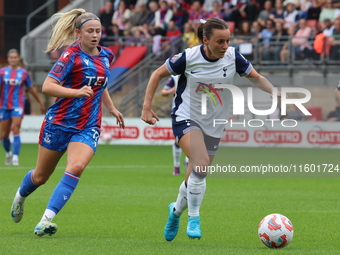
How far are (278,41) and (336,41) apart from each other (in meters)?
1.94

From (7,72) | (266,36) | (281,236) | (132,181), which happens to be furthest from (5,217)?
(266,36)

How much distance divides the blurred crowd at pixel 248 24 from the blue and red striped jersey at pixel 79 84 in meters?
15.6

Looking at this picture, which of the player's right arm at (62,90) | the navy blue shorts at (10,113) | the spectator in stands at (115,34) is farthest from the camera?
the spectator in stands at (115,34)

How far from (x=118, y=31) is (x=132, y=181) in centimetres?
1457

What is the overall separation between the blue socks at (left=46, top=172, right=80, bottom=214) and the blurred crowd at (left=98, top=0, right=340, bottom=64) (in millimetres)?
16066

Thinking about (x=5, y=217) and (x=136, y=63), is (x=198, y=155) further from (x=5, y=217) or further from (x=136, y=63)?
(x=136, y=63)

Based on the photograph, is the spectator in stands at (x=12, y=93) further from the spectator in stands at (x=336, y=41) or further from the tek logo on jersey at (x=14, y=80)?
the spectator in stands at (x=336, y=41)

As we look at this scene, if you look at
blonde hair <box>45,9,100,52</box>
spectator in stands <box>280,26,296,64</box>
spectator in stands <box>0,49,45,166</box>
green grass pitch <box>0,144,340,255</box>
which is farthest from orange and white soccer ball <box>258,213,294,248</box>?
spectator in stands <box>280,26,296,64</box>

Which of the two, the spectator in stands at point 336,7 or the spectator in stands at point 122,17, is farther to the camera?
the spectator in stands at point 122,17

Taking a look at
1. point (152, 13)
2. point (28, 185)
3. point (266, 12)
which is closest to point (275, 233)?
point (28, 185)

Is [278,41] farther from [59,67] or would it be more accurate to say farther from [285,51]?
[59,67]

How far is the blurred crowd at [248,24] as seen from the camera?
72.4 ft

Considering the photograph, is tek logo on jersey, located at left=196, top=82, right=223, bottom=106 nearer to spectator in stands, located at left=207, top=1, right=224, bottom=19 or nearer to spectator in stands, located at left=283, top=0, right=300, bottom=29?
spectator in stands, located at left=283, top=0, right=300, bottom=29

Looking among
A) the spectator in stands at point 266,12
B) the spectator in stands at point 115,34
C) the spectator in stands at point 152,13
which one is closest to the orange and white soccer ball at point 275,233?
the spectator in stands at point 266,12
